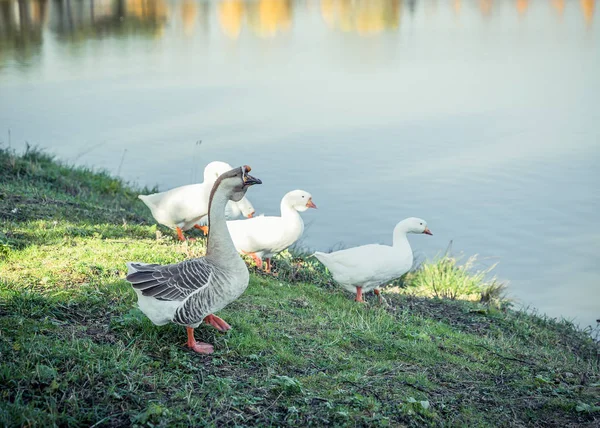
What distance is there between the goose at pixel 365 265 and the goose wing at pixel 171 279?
2.62 metres

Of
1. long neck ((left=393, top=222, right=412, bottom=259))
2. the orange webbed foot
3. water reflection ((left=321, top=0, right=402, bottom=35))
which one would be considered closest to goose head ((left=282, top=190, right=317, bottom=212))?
long neck ((left=393, top=222, right=412, bottom=259))

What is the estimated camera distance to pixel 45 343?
5.05m

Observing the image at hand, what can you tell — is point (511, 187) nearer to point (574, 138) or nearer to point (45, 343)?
point (574, 138)

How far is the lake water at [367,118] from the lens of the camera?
42.1 feet

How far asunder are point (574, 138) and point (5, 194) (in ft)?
42.2

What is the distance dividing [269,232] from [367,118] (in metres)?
10.7

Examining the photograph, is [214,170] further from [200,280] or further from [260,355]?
[260,355]

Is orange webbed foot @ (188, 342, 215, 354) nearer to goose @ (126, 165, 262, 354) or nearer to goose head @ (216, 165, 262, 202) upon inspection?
goose @ (126, 165, 262, 354)

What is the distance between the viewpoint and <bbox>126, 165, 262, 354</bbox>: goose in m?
5.29

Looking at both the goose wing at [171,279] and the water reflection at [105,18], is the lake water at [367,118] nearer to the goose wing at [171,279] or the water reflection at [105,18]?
the water reflection at [105,18]

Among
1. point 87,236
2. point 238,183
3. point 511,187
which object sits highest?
point 238,183

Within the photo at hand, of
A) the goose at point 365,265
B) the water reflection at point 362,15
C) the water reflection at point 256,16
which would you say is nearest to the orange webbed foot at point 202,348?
the goose at point 365,265

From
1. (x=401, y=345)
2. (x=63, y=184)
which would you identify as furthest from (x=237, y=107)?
(x=401, y=345)

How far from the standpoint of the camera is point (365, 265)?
25.8 feet
